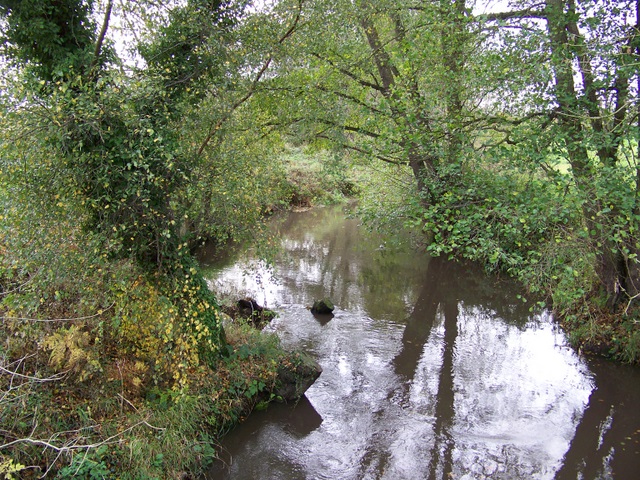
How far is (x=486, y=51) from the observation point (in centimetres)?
868

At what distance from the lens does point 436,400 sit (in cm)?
889

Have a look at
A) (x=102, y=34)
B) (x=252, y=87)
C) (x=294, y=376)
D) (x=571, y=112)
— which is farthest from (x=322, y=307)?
(x=102, y=34)

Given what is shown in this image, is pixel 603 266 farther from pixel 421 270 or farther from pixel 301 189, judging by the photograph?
pixel 301 189

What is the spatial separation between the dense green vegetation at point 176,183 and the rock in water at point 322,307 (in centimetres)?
421

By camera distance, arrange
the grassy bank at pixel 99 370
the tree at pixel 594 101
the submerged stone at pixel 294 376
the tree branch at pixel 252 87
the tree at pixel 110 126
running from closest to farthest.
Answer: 1. the grassy bank at pixel 99 370
2. the tree at pixel 110 126
3. the tree at pixel 594 101
4. the submerged stone at pixel 294 376
5. the tree branch at pixel 252 87

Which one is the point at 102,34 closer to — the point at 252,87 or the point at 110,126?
the point at 110,126

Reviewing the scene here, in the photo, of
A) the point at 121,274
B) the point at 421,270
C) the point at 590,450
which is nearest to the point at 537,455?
the point at 590,450

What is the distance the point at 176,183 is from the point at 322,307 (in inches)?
291

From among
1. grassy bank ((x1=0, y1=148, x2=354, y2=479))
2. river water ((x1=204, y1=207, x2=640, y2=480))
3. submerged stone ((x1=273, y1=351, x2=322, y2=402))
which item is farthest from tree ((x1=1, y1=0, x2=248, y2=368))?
river water ((x1=204, y1=207, x2=640, y2=480))

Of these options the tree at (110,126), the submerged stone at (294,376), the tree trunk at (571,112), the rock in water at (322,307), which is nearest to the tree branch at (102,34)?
the tree at (110,126)

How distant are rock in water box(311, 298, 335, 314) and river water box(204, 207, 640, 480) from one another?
1.15 feet

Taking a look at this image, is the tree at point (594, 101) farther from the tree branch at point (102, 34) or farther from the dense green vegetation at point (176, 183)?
the tree branch at point (102, 34)

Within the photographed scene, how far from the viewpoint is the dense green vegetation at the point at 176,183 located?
20.6ft

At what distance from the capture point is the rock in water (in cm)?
1345
